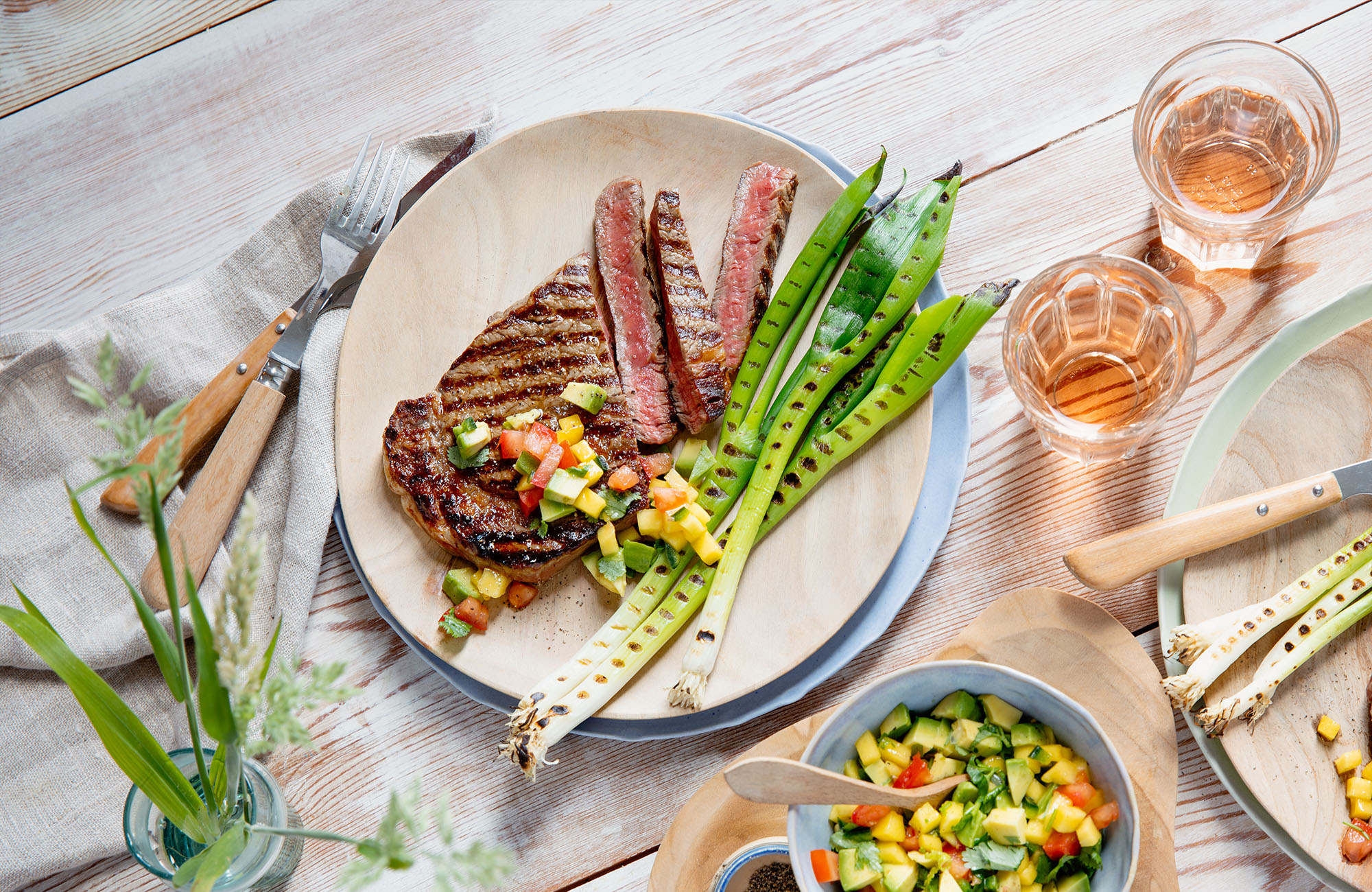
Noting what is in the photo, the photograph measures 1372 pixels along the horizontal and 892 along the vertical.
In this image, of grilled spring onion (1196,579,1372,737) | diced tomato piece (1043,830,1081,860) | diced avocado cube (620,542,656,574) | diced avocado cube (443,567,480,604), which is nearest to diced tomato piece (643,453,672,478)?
diced avocado cube (620,542,656,574)

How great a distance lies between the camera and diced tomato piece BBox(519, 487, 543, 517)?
8.76ft

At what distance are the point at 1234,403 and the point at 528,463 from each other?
2003 mm

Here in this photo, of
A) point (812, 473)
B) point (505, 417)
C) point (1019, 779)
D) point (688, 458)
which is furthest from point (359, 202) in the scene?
point (1019, 779)

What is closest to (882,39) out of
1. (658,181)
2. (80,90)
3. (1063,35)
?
(1063,35)

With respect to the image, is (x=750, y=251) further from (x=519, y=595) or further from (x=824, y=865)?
(x=824, y=865)

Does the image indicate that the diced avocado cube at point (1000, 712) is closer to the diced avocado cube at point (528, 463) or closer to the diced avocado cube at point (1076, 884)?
the diced avocado cube at point (1076, 884)

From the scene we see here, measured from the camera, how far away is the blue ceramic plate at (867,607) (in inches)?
106

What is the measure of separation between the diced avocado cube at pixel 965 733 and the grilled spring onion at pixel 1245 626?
0.54 m

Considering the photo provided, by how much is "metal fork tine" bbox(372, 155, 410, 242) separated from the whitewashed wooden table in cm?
27

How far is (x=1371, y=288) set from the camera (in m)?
2.63

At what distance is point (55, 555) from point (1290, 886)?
12.3 feet

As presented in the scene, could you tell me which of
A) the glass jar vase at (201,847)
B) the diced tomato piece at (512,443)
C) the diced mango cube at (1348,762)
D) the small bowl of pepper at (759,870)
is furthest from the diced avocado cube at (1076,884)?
the glass jar vase at (201,847)

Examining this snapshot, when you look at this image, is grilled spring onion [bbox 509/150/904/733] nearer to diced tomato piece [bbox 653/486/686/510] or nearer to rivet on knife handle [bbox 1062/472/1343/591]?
diced tomato piece [bbox 653/486/686/510]

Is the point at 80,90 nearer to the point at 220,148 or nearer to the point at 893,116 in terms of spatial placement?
the point at 220,148
